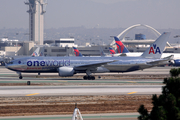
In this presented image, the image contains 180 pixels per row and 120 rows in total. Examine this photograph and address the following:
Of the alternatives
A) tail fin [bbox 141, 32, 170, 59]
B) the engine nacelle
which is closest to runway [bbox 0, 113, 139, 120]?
the engine nacelle

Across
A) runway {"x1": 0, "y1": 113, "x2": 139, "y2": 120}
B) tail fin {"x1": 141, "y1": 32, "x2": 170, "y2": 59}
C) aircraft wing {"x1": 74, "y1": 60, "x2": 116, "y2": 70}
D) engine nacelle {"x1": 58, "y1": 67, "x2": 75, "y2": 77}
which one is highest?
tail fin {"x1": 141, "y1": 32, "x2": 170, "y2": 59}

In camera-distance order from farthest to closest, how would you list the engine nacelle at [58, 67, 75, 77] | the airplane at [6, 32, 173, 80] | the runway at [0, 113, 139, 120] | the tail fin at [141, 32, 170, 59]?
1. the tail fin at [141, 32, 170, 59]
2. the airplane at [6, 32, 173, 80]
3. the engine nacelle at [58, 67, 75, 77]
4. the runway at [0, 113, 139, 120]

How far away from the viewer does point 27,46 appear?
189 meters

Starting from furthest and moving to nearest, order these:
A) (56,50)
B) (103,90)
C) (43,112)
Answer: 1. (56,50)
2. (103,90)
3. (43,112)

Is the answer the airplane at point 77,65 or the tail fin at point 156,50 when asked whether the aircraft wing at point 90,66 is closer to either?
the airplane at point 77,65

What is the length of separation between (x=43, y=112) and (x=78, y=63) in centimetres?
2833

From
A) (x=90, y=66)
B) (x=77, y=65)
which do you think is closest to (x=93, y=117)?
(x=90, y=66)

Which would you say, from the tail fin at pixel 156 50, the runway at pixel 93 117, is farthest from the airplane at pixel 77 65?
the runway at pixel 93 117

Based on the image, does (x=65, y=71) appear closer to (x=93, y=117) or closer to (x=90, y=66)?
(x=90, y=66)

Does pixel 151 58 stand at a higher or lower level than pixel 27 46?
lower

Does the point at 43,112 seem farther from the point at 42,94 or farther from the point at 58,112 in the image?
the point at 42,94

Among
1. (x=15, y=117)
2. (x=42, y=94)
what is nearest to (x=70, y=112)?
(x=15, y=117)

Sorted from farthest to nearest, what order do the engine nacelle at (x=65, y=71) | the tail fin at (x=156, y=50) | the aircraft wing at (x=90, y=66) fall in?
the tail fin at (x=156, y=50) → the aircraft wing at (x=90, y=66) → the engine nacelle at (x=65, y=71)

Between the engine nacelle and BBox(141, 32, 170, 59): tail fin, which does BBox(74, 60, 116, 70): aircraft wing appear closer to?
the engine nacelle
